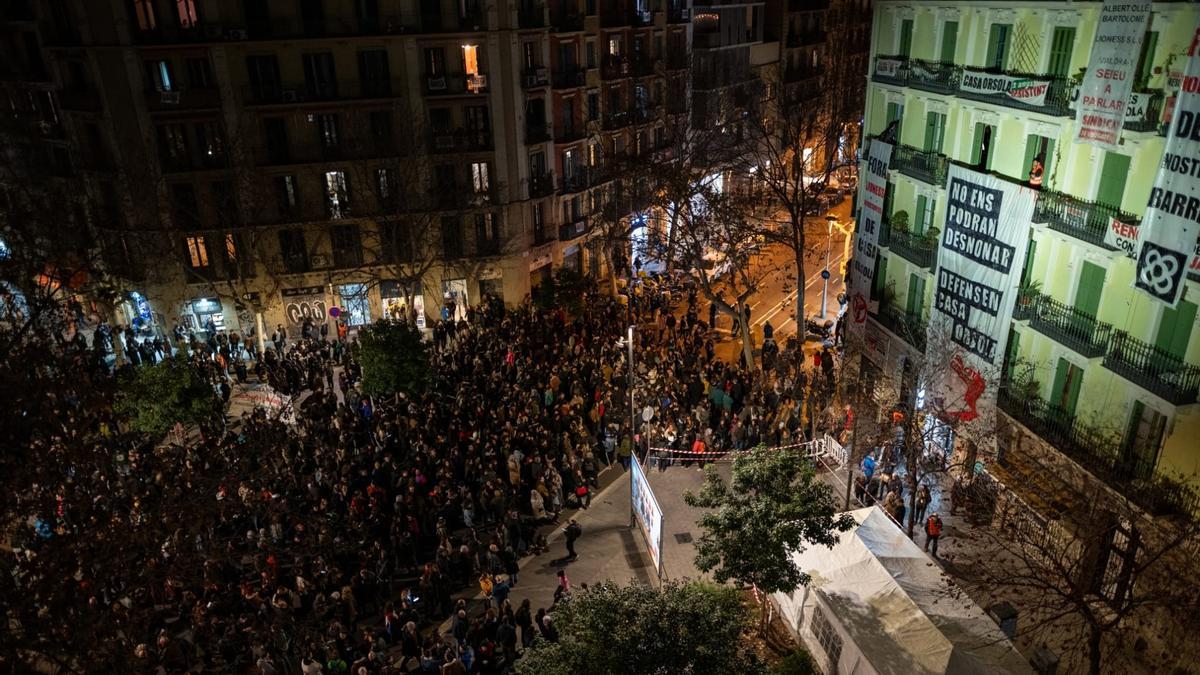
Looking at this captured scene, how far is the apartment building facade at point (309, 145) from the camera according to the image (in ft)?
106

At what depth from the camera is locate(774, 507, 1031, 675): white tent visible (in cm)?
1448

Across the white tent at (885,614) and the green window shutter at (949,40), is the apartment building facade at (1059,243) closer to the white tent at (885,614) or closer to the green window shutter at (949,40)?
the green window shutter at (949,40)

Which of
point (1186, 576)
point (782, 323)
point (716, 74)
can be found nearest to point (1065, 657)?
point (1186, 576)

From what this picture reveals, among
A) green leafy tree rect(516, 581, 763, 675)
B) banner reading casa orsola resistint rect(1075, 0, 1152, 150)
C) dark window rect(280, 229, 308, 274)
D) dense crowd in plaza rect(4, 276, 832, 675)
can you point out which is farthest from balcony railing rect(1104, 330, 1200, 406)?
dark window rect(280, 229, 308, 274)

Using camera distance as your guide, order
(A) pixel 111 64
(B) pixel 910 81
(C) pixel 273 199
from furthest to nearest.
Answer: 1. (C) pixel 273 199
2. (A) pixel 111 64
3. (B) pixel 910 81

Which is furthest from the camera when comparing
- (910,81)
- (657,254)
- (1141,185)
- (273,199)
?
(657,254)

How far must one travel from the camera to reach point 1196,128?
15.5 metres

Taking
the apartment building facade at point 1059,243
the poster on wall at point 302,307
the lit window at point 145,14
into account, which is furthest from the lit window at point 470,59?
the apartment building facade at point 1059,243

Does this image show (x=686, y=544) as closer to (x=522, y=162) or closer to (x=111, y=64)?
(x=522, y=162)

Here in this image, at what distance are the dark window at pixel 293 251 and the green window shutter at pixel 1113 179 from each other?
97.2 feet

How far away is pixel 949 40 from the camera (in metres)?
23.1

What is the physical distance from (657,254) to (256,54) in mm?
19563

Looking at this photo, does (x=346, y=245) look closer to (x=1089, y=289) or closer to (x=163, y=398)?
(x=163, y=398)

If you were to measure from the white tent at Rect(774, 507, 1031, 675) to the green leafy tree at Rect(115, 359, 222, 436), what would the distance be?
682 inches
